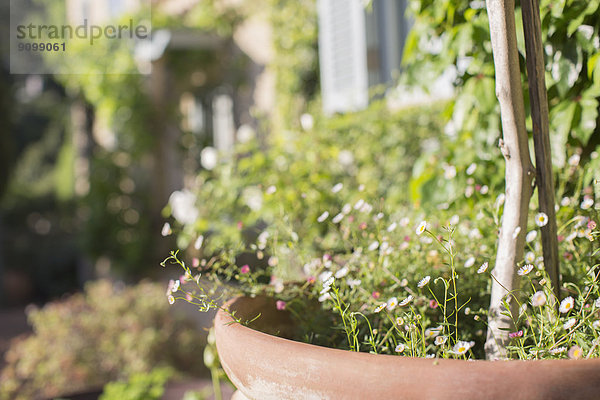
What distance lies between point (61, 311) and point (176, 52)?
3883 mm

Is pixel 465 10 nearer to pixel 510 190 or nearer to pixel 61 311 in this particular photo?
pixel 510 190

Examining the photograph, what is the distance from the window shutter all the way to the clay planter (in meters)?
3.18

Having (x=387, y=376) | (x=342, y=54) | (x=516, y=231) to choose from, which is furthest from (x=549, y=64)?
(x=342, y=54)

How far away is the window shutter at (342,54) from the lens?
4023mm

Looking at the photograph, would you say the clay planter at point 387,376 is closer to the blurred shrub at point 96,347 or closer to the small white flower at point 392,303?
the small white flower at point 392,303

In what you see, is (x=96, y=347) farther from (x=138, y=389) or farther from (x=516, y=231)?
(x=516, y=231)

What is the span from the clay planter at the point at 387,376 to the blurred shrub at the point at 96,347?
3.26 m

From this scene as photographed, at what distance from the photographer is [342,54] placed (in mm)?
4188

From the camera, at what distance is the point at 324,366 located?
711mm

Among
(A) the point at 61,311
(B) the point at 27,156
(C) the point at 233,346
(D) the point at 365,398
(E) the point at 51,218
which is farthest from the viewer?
(B) the point at 27,156

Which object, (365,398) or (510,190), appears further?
(510,190)

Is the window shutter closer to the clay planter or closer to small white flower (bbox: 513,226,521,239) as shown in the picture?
small white flower (bbox: 513,226,521,239)

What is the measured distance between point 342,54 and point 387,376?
3.76m

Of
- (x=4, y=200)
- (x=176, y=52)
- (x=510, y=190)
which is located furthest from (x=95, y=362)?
(x=4, y=200)
